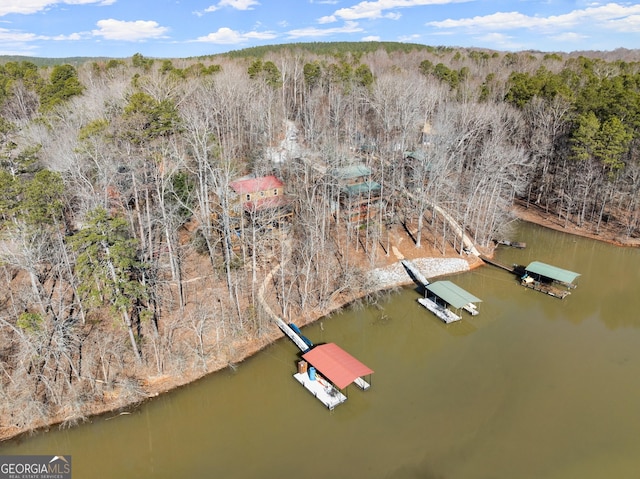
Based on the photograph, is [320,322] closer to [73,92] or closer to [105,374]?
[105,374]

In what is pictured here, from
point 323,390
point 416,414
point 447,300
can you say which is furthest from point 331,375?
point 447,300


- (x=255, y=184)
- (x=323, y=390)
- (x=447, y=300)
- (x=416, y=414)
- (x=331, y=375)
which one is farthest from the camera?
(x=255, y=184)

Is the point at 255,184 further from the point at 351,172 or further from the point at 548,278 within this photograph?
the point at 548,278

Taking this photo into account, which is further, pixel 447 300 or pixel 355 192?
pixel 355 192

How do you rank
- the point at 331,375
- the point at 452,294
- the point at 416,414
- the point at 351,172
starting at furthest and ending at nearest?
the point at 351,172 < the point at 452,294 < the point at 331,375 < the point at 416,414

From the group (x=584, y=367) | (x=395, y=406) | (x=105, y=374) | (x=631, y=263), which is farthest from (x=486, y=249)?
(x=105, y=374)

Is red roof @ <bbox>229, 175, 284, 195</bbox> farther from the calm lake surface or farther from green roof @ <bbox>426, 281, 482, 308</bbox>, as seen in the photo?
green roof @ <bbox>426, 281, 482, 308</bbox>
